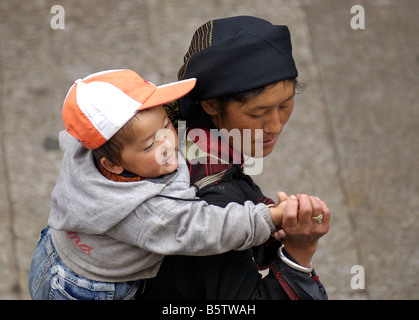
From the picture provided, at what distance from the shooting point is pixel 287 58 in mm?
1559

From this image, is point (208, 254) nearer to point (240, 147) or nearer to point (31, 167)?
point (240, 147)

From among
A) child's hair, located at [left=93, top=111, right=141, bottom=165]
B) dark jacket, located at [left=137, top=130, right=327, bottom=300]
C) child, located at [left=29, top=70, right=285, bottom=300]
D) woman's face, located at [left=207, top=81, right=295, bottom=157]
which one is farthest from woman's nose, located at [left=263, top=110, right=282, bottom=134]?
child's hair, located at [left=93, top=111, right=141, bottom=165]

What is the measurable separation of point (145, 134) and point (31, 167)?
2.55 metres

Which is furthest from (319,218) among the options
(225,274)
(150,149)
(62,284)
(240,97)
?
(62,284)

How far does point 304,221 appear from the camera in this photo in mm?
1511

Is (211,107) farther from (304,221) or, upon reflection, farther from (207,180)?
(304,221)

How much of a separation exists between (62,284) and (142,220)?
0.43 meters

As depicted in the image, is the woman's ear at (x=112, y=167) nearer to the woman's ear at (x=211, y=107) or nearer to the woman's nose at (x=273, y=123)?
the woman's ear at (x=211, y=107)

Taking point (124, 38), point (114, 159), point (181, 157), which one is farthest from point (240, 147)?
point (124, 38)

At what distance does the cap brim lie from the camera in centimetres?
144

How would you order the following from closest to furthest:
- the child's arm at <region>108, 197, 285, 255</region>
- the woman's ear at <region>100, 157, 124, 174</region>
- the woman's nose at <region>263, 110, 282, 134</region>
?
the child's arm at <region>108, 197, 285, 255</region> < the woman's ear at <region>100, 157, 124, 174</region> < the woman's nose at <region>263, 110, 282, 134</region>

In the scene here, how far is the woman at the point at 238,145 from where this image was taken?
1510 mm

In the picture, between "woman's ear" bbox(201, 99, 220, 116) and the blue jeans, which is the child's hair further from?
the blue jeans

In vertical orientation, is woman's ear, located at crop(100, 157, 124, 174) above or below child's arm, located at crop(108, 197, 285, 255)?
above
